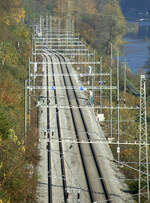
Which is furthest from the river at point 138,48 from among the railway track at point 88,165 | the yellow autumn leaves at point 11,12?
the railway track at point 88,165

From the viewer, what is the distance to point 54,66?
55.8m

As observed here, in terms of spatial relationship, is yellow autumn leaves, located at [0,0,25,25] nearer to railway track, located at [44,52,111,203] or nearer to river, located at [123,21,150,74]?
river, located at [123,21,150,74]

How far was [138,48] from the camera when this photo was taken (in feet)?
288

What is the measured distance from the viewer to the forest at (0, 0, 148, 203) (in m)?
21.4

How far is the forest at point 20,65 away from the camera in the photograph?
2145 centimetres

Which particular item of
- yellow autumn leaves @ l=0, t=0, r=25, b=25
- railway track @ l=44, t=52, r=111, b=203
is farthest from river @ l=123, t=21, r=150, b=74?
railway track @ l=44, t=52, r=111, b=203

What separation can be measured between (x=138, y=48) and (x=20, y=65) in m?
43.0

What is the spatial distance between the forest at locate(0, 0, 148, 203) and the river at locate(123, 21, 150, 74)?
146 inches

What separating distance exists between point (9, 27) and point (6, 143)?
39644 mm

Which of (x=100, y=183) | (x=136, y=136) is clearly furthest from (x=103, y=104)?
(x=100, y=183)

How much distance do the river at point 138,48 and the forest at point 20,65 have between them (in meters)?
3.71

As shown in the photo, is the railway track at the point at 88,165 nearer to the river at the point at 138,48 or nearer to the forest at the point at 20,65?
the forest at the point at 20,65

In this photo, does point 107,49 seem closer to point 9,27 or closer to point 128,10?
point 9,27

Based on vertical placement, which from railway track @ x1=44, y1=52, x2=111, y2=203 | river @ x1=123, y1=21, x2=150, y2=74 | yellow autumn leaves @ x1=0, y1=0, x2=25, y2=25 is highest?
yellow autumn leaves @ x1=0, y1=0, x2=25, y2=25
